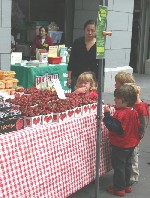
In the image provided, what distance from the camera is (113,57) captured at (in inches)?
456

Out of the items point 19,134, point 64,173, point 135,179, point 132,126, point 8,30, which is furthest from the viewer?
point 8,30

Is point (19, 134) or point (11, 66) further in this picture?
point (11, 66)

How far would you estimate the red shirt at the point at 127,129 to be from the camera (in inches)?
169

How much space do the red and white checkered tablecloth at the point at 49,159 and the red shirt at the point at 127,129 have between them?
10.5 inches

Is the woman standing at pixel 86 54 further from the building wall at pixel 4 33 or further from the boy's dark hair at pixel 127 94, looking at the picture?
the building wall at pixel 4 33

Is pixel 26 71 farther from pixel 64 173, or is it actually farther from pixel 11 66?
pixel 64 173

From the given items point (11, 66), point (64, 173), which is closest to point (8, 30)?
point (11, 66)

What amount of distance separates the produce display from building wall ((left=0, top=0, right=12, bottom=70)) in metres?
3.46

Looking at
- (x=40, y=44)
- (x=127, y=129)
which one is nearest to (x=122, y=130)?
(x=127, y=129)

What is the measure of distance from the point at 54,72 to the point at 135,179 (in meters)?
4.63

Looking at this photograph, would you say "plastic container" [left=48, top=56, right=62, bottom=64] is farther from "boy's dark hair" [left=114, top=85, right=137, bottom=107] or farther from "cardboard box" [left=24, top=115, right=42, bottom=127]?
"cardboard box" [left=24, top=115, right=42, bottom=127]

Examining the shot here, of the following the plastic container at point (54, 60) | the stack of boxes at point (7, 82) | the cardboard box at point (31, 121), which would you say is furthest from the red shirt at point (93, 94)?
the plastic container at point (54, 60)

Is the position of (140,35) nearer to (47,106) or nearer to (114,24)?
(114,24)

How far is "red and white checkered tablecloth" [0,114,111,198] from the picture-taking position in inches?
135
